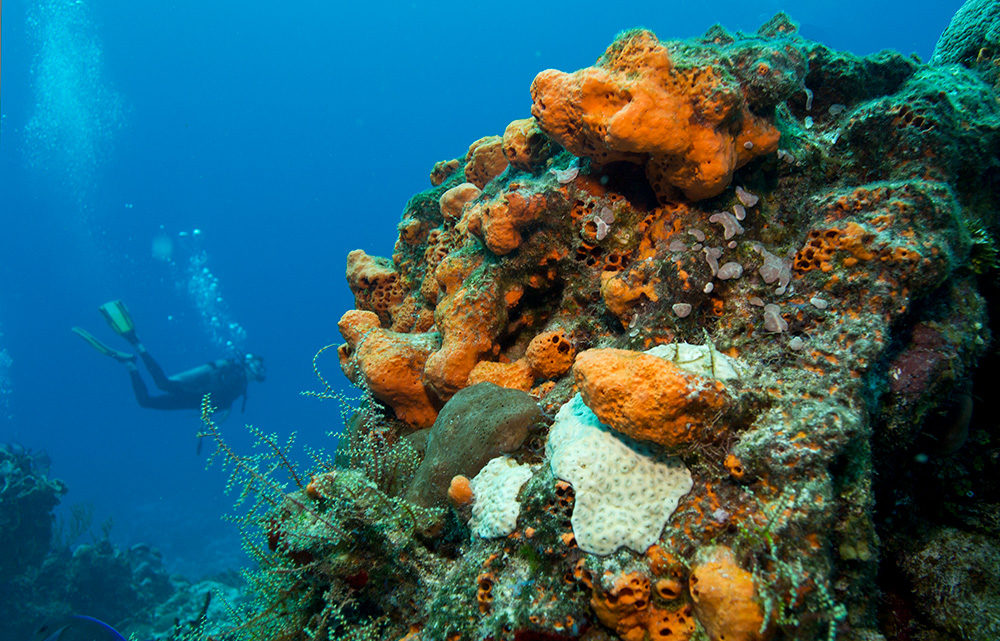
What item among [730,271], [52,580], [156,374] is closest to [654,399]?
[730,271]

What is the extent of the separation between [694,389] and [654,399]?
206 mm

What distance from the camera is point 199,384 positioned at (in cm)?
1909

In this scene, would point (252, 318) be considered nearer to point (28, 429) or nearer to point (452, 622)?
point (28, 429)

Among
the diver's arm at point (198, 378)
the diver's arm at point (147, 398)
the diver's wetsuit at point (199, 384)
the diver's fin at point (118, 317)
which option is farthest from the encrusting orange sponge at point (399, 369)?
the diver's fin at point (118, 317)

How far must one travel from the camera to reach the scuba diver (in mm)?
18938

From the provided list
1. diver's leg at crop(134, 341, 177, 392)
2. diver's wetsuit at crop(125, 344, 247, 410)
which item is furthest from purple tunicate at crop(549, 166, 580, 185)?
diver's leg at crop(134, 341, 177, 392)

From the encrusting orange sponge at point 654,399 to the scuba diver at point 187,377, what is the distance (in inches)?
777

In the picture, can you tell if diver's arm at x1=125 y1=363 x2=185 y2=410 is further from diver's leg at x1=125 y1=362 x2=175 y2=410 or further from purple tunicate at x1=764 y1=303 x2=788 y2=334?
purple tunicate at x1=764 y1=303 x2=788 y2=334

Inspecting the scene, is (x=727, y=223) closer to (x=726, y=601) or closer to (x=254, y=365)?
(x=726, y=601)

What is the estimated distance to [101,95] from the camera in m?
99.3

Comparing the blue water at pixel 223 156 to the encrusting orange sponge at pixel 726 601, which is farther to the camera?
the blue water at pixel 223 156

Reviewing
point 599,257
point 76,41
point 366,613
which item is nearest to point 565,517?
point 366,613

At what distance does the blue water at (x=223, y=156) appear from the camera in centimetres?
7319

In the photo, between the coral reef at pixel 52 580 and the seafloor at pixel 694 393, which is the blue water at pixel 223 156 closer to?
the coral reef at pixel 52 580
